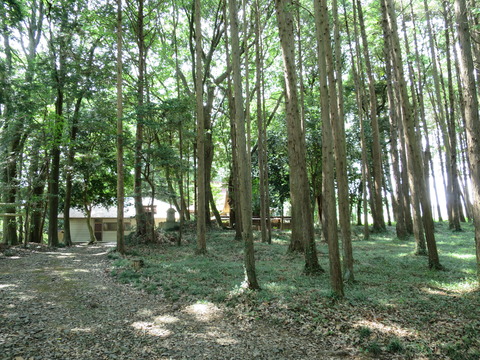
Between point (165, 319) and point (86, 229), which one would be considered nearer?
point (165, 319)

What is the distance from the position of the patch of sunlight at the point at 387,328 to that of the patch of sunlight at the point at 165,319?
325 cm

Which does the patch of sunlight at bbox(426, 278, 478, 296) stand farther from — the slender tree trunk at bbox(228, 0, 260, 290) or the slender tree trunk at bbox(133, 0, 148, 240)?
the slender tree trunk at bbox(133, 0, 148, 240)

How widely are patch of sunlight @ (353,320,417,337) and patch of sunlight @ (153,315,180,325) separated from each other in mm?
3251

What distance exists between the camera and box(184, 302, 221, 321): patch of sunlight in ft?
20.1

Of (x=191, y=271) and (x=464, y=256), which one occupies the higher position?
(x=191, y=271)

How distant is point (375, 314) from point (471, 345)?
141cm

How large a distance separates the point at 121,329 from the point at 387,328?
4.50 meters

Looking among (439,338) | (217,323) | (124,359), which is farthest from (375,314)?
(124,359)

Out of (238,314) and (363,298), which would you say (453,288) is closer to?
(363,298)

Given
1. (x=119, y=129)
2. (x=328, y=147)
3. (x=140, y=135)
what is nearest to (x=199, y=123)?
(x=119, y=129)

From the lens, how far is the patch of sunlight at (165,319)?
19.3 ft

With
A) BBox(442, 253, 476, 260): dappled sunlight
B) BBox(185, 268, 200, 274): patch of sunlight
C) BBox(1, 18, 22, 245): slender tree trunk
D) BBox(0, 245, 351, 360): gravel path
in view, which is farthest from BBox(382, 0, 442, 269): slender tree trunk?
BBox(1, 18, 22, 245): slender tree trunk

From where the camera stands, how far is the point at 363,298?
6.23 metres

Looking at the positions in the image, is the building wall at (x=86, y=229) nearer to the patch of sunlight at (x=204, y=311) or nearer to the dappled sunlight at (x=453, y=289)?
the patch of sunlight at (x=204, y=311)
